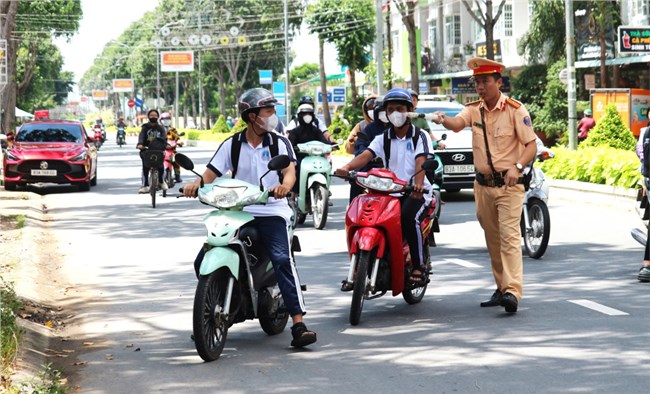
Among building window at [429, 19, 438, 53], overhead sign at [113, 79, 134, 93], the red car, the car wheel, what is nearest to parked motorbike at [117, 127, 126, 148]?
building window at [429, 19, 438, 53]

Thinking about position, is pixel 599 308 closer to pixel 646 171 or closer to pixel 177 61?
pixel 646 171

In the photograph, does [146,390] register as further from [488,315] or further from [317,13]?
[317,13]

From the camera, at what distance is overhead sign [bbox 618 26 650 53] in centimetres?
3359

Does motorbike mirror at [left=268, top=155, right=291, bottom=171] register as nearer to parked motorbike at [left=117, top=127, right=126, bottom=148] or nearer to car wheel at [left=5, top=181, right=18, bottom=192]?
car wheel at [left=5, top=181, right=18, bottom=192]

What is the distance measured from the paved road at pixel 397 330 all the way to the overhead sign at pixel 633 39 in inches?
742

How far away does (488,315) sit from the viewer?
944 cm

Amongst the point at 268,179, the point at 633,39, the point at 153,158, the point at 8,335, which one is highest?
the point at 633,39

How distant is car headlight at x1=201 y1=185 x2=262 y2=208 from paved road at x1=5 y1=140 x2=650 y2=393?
991 mm

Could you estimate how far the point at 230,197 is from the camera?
7777 mm

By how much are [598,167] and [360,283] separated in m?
15.3

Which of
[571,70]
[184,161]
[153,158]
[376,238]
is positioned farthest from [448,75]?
[184,161]

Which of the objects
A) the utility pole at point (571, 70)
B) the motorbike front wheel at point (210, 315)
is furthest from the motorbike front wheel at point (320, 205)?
the utility pole at point (571, 70)

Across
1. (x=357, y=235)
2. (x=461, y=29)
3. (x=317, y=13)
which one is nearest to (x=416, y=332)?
(x=357, y=235)

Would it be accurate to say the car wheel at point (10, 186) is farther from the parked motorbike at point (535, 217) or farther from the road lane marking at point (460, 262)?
the parked motorbike at point (535, 217)
